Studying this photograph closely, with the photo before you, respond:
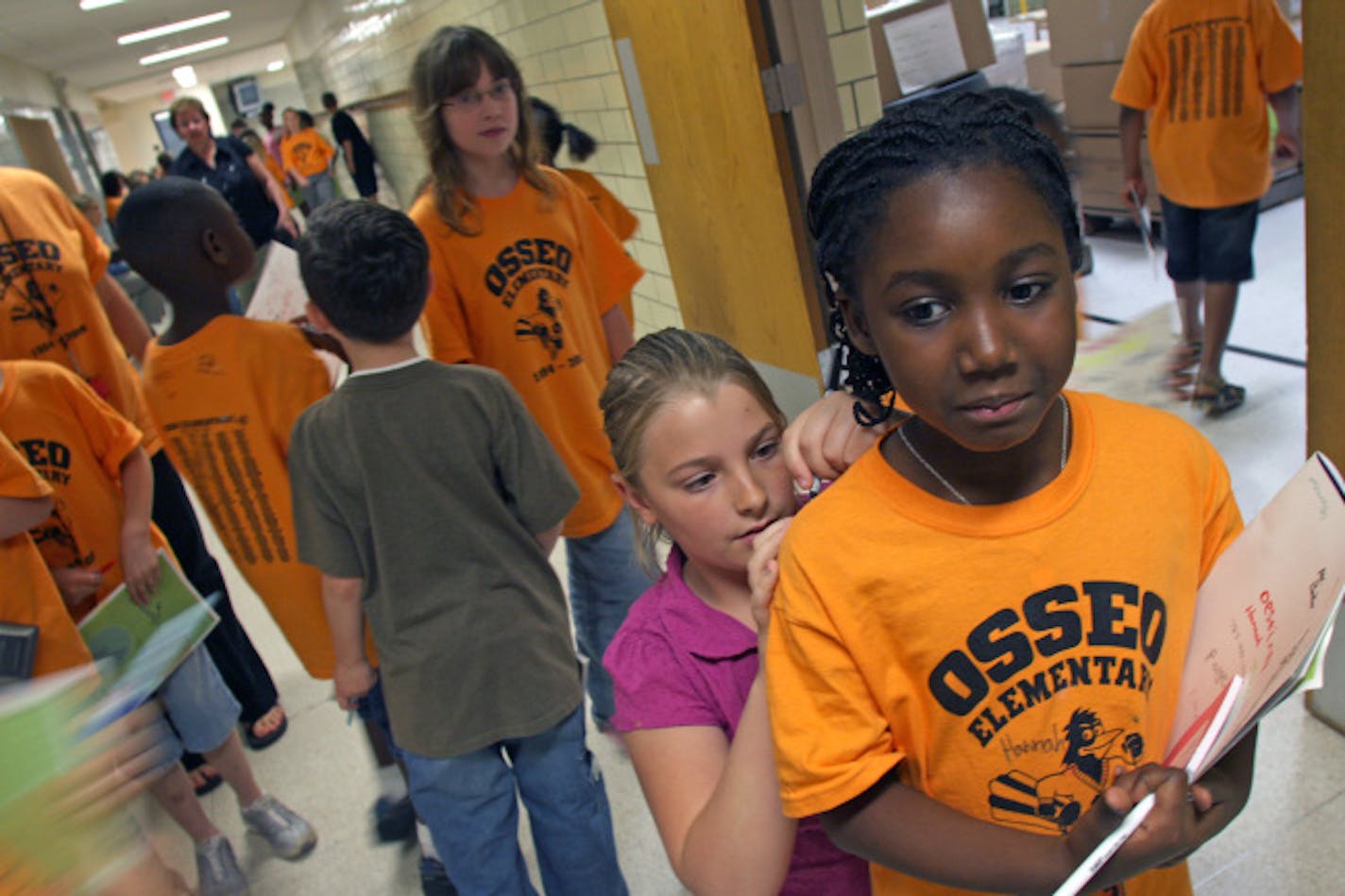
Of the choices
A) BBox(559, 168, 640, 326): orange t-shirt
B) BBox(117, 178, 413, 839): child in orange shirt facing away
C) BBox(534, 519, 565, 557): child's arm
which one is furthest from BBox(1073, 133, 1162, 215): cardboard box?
BBox(117, 178, 413, 839): child in orange shirt facing away

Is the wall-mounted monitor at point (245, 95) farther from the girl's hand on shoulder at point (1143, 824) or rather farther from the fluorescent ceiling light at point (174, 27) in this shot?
the girl's hand on shoulder at point (1143, 824)

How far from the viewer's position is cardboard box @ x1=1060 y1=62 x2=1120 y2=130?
17.2ft

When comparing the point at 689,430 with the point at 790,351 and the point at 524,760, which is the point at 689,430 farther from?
the point at 790,351

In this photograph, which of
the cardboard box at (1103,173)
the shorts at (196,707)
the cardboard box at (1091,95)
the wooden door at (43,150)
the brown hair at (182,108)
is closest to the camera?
the shorts at (196,707)

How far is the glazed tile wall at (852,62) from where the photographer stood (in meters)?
2.96

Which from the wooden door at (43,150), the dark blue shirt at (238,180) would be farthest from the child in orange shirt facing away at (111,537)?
the wooden door at (43,150)

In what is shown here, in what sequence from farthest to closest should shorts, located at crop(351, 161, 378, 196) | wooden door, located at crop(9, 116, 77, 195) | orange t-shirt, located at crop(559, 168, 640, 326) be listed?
1. wooden door, located at crop(9, 116, 77, 195)
2. shorts, located at crop(351, 161, 378, 196)
3. orange t-shirt, located at crop(559, 168, 640, 326)

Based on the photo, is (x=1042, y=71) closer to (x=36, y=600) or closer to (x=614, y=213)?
(x=614, y=213)

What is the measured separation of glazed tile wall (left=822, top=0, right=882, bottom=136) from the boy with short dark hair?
1.69 metres

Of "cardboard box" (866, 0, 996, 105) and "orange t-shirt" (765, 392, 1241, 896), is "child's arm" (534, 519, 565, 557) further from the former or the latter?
"cardboard box" (866, 0, 996, 105)

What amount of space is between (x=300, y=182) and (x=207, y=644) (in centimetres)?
1053

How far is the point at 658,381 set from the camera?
45.9 inches

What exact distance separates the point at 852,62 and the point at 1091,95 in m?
3.07

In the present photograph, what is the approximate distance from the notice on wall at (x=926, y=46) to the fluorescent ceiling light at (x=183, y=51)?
52.2 ft
